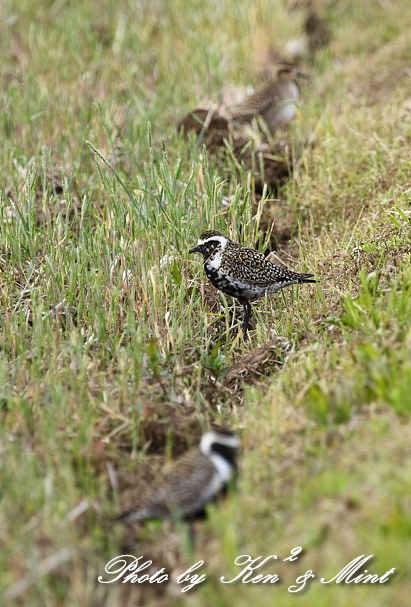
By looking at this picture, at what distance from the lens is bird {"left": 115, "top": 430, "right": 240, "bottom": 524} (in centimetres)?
394

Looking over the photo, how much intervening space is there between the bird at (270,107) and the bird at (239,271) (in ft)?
11.2

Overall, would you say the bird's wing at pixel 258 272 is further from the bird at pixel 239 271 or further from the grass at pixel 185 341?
the grass at pixel 185 341

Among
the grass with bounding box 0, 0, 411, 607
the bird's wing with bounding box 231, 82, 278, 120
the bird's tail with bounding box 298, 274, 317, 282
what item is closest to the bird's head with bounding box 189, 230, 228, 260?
the grass with bounding box 0, 0, 411, 607

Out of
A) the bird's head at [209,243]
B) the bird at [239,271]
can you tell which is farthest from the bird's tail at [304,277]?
the bird's head at [209,243]

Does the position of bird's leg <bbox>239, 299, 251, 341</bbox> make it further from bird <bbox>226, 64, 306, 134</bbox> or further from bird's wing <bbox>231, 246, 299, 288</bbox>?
bird <bbox>226, 64, 306, 134</bbox>

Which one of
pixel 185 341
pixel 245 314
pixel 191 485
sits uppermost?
pixel 191 485

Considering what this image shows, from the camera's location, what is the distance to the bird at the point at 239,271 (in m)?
5.86

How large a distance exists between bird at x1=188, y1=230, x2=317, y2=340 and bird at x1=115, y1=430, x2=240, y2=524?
1.81 metres

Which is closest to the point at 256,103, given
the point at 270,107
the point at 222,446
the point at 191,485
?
the point at 270,107

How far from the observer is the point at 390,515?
354cm

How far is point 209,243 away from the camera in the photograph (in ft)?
19.6

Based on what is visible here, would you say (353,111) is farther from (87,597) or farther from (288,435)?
(87,597)

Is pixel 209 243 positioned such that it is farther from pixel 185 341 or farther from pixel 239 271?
pixel 185 341

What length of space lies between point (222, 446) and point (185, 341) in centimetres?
154
